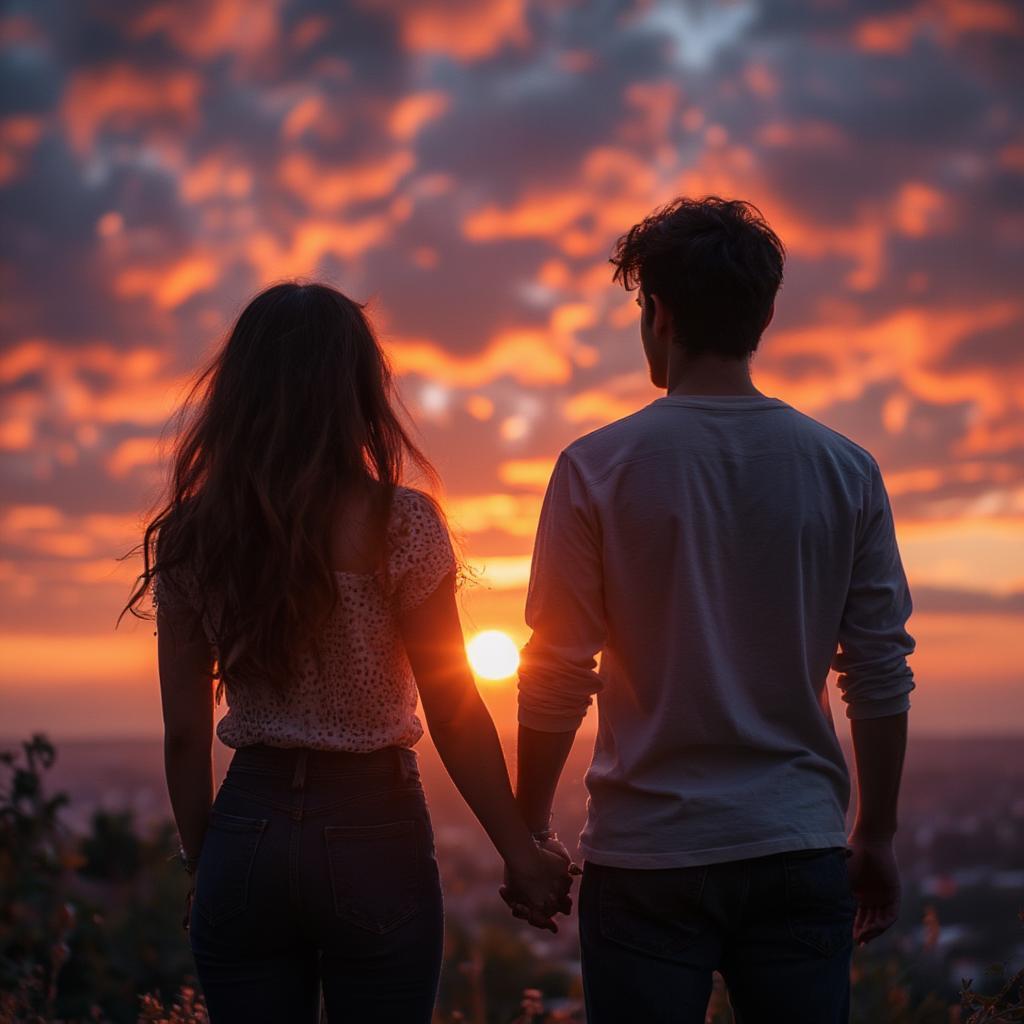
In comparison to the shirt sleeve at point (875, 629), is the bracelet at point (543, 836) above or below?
below

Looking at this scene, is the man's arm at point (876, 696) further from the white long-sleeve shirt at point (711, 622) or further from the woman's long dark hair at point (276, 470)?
the woman's long dark hair at point (276, 470)

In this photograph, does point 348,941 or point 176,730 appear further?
point 176,730

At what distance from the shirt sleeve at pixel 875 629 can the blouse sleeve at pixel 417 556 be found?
0.95 metres

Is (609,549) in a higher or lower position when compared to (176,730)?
higher

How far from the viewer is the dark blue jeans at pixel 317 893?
230 cm

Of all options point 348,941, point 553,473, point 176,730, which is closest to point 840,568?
point 553,473

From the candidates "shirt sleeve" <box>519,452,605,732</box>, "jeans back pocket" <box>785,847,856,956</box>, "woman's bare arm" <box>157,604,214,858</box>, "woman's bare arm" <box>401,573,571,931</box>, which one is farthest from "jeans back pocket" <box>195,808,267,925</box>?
"jeans back pocket" <box>785,847,856,956</box>

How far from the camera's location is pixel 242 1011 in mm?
2375

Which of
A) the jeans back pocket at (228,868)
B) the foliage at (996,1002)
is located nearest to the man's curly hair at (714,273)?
the jeans back pocket at (228,868)

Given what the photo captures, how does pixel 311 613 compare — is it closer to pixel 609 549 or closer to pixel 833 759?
pixel 609 549

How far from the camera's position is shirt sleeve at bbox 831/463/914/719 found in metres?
2.56

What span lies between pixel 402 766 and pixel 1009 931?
6.38ft

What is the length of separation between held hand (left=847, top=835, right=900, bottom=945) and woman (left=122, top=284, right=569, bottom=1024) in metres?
0.69

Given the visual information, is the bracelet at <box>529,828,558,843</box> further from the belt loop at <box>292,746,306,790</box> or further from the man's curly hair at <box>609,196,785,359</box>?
the man's curly hair at <box>609,196,785,359</box>
